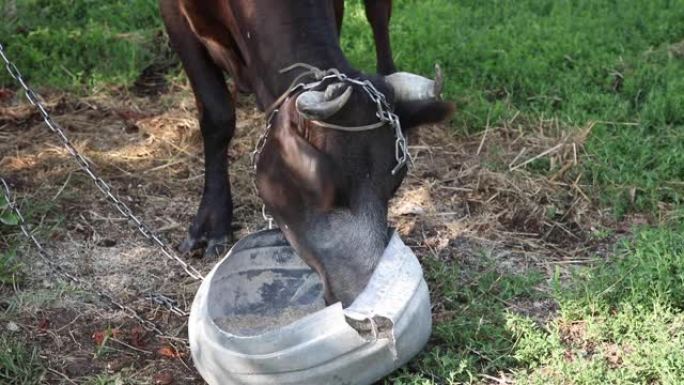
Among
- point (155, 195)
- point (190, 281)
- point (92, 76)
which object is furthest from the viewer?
point (92, 76)

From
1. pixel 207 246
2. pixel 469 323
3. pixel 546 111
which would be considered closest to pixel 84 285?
pixel 207 246

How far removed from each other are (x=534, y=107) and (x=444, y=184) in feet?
2.93

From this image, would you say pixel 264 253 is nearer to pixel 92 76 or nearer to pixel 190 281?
pixel 190 281

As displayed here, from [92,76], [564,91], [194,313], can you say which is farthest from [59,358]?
[564,91]

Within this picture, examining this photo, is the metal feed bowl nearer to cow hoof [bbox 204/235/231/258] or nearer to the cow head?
the cow head

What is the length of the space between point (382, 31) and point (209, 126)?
158 centimetres

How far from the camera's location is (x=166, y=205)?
→ 4.92 meters

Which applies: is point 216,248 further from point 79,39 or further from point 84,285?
point 79,39

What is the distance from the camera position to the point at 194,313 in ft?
11.3

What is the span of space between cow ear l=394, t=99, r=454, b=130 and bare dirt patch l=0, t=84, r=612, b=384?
72cm

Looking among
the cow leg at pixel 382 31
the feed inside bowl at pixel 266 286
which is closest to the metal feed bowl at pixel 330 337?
the feed inside bowl at pixel 266 286

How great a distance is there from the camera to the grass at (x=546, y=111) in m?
3.65

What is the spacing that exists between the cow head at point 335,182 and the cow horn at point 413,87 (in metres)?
0.10

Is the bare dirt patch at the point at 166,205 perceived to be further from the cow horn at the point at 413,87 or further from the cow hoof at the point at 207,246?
the cow horn at the point at 413,87
